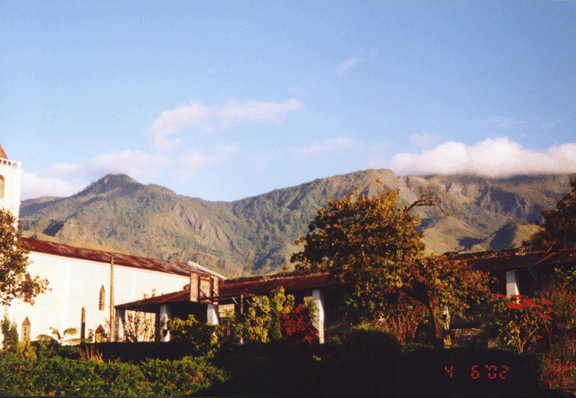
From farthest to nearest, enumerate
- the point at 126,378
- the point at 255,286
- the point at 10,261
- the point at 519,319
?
the point at 10,261 < the point at 255,286 < the point at 519,319 < the point at 126,378

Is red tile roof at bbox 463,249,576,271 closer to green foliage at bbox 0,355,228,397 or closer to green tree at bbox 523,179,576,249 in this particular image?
green tree at bbox 523,179,576,249

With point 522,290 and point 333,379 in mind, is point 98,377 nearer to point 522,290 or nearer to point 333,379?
point 333,379

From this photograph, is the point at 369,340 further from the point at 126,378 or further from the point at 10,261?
the point at 10,261

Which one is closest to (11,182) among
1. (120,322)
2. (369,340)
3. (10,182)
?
(10,182)

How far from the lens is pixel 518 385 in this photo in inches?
649

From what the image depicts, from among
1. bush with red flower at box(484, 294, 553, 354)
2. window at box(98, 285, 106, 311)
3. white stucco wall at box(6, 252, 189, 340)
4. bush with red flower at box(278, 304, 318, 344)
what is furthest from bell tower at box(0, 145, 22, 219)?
bush with red flower at box(484, 294, 553, 354)

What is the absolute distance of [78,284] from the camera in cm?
5509

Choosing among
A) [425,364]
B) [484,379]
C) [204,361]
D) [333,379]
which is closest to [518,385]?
[484,379]

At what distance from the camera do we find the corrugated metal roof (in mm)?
53594

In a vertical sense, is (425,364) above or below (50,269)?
below

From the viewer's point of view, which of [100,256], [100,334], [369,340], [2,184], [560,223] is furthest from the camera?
[100,256]

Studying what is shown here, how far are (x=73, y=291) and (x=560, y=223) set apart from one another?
41.1 metres

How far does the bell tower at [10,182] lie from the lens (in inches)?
2288

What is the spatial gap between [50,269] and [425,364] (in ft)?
144
